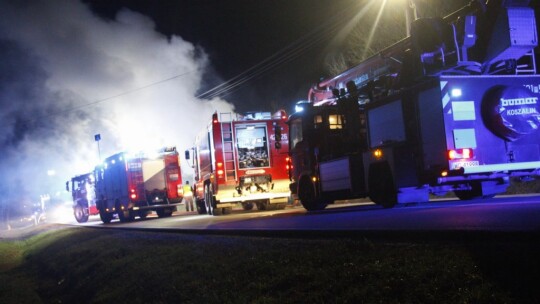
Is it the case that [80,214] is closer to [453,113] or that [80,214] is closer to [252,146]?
[252,146]

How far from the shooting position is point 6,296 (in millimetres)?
11633

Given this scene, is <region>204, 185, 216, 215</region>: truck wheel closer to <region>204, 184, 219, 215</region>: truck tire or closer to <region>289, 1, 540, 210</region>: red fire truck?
<region>204, 184, 219, 215</region>: truck tire

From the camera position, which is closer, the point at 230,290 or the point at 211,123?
the point at 230,290

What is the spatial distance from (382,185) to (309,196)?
145 inches

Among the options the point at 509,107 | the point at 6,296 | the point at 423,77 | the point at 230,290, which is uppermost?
the point at 423,77

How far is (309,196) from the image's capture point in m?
16.0

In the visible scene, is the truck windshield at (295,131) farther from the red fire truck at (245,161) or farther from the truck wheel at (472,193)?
the truck wheel at (472,193)

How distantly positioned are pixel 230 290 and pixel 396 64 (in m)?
9.28

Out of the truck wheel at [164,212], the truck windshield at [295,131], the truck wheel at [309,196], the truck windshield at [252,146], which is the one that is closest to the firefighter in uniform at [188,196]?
the truck wheel at [164,212]

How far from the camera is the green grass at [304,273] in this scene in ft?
13.0

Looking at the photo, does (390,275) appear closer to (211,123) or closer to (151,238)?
(151,238)

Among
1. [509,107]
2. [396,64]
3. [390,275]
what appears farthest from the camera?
[396,64]

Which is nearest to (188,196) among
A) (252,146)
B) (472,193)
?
(252,146)

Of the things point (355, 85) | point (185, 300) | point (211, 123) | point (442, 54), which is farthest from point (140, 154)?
point (185, 300)
